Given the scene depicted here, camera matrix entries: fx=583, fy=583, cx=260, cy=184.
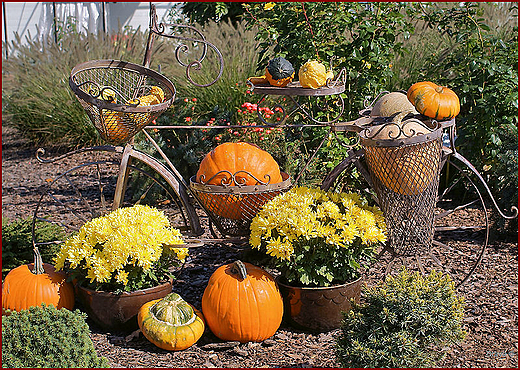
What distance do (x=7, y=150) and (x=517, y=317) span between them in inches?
297

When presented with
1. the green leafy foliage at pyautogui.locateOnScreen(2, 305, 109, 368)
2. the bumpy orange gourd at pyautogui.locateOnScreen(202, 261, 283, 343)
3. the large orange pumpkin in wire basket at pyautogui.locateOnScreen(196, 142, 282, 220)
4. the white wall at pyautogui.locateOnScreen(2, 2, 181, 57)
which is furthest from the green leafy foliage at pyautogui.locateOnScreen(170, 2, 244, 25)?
the green leafy foliage at pyautogui.locateOnScreen(2, 305, 109, 368)

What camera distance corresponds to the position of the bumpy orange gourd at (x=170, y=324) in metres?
3.02

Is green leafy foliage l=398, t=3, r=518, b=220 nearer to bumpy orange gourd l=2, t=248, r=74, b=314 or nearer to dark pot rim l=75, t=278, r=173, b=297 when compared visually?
dark pot rim l=75, t=278, r=173, b=297

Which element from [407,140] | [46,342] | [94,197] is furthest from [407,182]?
[94,197]

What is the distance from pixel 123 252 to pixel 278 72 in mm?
1356

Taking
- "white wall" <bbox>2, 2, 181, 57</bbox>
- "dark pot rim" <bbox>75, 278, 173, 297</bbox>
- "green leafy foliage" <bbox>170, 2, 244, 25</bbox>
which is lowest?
"dark pot rim" <bbox>75, 278, 173, 297</bbox>

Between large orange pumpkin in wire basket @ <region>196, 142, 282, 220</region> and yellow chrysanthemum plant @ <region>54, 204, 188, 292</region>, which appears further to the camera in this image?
large orange pumpkin in wire basket @ <region>196, 142, 282, 220</region>

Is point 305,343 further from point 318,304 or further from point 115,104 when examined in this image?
point 115,104

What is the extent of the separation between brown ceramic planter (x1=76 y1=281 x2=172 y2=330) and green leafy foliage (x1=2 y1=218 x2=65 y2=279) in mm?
843

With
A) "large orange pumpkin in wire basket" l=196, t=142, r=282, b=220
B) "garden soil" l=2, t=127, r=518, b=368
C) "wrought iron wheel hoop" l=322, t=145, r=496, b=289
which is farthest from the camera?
"wrought iron wheel hoop" l=322, t=145, r=496, b=289

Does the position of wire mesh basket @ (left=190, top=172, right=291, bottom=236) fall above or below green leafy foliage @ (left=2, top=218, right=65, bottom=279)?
above

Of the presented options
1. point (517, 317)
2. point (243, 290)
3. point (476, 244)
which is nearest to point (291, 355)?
point (243, 290)

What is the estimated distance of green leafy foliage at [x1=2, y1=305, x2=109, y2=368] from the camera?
251 centimetres

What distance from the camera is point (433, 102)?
126 inches
